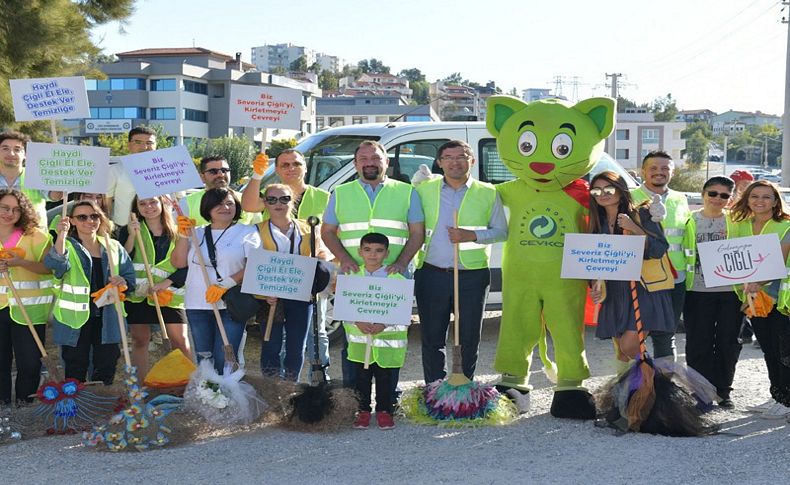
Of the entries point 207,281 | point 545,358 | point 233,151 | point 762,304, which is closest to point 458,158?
point 545,358

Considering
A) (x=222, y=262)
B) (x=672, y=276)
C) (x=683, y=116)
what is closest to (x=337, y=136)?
(x=222, y=262)

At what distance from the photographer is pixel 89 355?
6.55m

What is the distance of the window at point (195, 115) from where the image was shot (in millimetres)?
66062

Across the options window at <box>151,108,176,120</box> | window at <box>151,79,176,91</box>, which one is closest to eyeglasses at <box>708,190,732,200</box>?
window at <box>151,79,176,91</box>

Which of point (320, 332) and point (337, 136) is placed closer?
point (320, 332)

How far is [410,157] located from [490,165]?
2.52ft

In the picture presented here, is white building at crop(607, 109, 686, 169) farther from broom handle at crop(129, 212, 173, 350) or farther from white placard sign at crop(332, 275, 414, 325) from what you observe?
white placard sign at crop(332, 275, 414, 325)

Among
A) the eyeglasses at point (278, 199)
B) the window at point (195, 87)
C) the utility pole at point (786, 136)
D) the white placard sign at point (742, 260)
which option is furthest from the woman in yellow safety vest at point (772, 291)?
the window at point (195, 87)

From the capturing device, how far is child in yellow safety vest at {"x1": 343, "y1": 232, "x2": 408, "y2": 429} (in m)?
5.91

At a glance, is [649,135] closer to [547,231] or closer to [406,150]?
[406,150]

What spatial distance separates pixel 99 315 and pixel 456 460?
9.21ft

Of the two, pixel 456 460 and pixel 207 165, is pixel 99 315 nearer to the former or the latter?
pixel 207 165

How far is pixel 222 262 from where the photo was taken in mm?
6117

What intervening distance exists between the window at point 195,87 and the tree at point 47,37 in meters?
55.5
